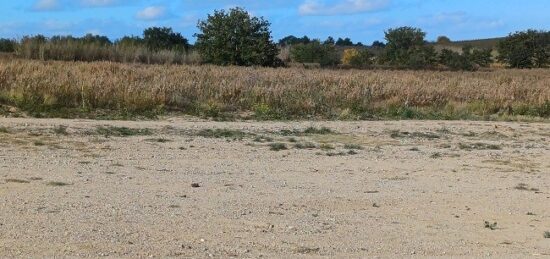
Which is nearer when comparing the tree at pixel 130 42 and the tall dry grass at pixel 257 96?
the tall dry grass at pixel 257 96

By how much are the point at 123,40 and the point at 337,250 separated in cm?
5162

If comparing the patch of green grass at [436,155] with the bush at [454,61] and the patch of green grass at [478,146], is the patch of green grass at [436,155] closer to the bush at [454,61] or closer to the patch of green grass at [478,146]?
the patch of green grass at [478,146]

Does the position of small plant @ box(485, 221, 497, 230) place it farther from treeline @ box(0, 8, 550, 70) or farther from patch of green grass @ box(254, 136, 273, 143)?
treeline @ box(0, 8, 550, 70)

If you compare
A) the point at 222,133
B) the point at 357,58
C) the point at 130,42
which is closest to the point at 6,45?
the point at 130,42

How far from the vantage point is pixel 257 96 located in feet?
77.8

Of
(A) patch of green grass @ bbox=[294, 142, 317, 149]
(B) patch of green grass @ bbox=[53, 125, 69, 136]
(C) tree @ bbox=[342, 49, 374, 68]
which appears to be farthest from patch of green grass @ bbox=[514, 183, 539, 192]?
(C) tree @ bbox=[342, 49, 374, 68]

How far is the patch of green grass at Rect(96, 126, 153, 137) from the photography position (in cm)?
1563

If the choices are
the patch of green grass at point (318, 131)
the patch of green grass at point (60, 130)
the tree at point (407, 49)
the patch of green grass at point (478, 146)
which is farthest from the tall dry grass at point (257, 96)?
the tree at point (407, 49)

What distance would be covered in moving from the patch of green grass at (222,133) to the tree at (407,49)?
1959 inches

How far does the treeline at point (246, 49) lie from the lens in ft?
156

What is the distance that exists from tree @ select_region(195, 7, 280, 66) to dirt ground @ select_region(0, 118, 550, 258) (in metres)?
34.8

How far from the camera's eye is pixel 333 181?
36.1 feet

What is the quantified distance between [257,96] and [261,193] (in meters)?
14.1

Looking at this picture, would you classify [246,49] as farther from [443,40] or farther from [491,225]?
[443,40]
